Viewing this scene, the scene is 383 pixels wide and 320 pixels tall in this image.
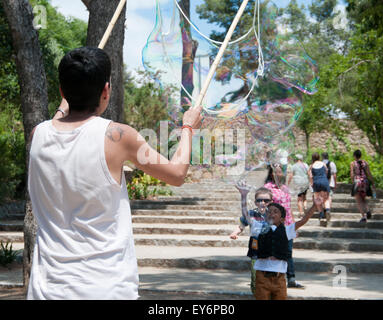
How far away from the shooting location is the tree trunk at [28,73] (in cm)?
716

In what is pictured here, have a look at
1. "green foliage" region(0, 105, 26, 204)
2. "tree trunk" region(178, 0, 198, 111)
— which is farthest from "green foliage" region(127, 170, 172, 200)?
"tree trunk" region(178, 0, 198, 111)

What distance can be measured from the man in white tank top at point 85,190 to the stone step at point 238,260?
7.07m

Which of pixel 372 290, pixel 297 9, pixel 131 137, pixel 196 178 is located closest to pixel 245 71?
pixel 372 290

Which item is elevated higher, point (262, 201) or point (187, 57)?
point (187, 57)

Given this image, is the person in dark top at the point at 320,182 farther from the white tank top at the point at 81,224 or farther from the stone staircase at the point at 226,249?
the white tank top at the point at 81,224

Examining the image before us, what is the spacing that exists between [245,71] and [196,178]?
17122 millimetres

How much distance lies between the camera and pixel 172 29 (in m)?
6.53

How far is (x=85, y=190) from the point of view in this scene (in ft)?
6.86

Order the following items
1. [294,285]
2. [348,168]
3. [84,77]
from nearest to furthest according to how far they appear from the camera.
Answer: [84,77]
[294,285]
[348,168]

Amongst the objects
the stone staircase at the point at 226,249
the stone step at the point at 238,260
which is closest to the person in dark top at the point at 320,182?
the stone staircase at the point at 226,249

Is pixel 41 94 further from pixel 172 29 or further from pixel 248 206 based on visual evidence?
pixel 248 206

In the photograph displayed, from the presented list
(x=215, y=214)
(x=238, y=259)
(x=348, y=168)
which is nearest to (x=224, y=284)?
(x=238, y=259)

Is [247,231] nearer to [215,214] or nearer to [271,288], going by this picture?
[215,214]

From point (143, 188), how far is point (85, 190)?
1572cm
